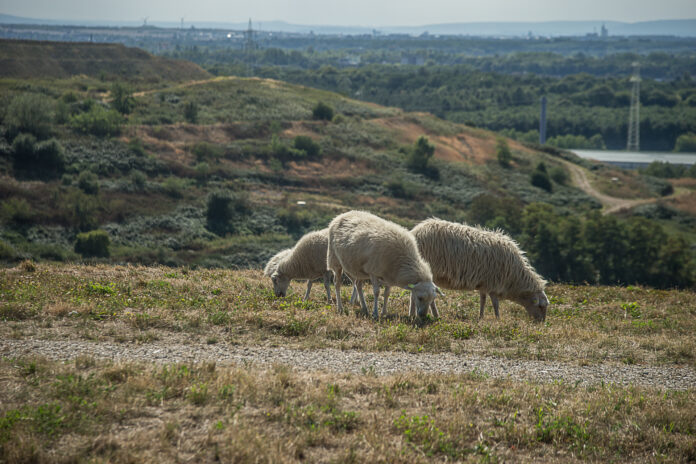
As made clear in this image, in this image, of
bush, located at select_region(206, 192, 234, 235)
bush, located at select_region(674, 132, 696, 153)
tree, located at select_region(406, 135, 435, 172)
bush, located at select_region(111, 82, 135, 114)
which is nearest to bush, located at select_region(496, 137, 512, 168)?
tree, located at select_region(406, 135, 435, 172)

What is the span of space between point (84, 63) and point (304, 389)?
103m

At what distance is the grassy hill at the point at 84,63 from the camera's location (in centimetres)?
8531

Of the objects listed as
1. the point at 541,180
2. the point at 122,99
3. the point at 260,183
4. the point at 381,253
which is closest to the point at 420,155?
the point at 541,180

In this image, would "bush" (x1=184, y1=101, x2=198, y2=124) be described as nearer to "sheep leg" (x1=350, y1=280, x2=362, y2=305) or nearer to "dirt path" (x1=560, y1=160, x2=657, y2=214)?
"dirt path" (x1=560, y1=160, x2=657, y2=214)

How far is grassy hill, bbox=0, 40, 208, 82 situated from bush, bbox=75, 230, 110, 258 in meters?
50.4

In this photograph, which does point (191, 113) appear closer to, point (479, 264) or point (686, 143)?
point (479, 264)

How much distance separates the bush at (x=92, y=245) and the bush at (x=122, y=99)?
35.7 m

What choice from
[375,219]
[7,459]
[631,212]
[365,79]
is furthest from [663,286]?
[365,79]

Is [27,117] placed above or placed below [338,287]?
above

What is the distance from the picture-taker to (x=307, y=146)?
253 feet

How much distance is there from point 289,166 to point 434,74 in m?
124

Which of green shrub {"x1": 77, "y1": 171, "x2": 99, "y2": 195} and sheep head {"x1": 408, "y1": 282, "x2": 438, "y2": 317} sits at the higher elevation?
sheep head {"x1": 408, "y1": 282, "x2": 438, "y2": 317}

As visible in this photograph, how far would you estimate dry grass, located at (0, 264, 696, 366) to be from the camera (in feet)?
35.7

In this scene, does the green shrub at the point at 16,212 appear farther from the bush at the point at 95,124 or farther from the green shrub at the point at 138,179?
the bush at the point at 95,124
